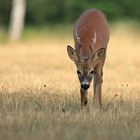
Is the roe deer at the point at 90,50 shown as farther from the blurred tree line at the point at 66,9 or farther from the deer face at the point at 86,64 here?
the blurred tree line at the point at 66,9

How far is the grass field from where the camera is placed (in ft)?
33.3

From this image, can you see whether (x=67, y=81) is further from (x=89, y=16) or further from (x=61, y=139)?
(x=61, y=139)

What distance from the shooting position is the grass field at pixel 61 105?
10.2 meters

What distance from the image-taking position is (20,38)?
44031 millimetres

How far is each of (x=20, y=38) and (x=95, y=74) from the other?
3055 cm

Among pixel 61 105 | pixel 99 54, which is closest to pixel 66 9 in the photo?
pixel 99 54

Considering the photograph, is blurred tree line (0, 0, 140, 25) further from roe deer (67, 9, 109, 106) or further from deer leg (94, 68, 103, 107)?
deer leg (94, 68, 103, 107)

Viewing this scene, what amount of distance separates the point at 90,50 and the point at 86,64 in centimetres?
44

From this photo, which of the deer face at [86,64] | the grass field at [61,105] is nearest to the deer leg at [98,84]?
the grass field at [61,105]

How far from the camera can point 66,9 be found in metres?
46.8

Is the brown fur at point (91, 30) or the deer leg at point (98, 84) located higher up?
the brown fur at point (91, 30)

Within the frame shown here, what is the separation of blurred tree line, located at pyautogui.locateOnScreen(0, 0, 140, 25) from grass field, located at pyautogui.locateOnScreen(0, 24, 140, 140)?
22.0m

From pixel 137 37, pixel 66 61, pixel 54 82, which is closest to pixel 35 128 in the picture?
pixel 54 82

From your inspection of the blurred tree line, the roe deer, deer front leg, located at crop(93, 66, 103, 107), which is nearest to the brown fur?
the roe deer
